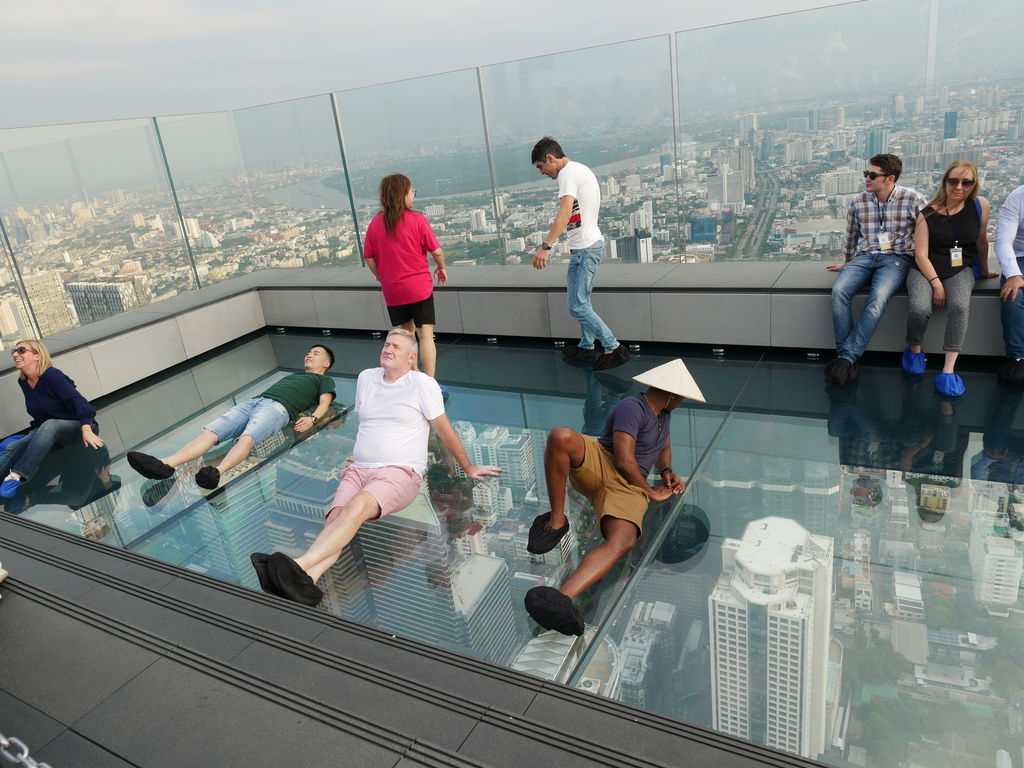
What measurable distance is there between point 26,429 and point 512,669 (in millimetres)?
4996

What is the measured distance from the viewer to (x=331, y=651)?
2396 mm

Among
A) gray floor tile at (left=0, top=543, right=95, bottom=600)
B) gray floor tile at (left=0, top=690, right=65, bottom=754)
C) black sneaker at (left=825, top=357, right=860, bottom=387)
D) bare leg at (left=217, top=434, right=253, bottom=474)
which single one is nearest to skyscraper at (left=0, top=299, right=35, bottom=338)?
bare leg at (left=217, top=434, right=253, bottom=474)

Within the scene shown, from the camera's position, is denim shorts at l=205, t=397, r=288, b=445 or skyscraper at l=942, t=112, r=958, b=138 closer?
denim shorts at l=205, t=397, r=288, b=445

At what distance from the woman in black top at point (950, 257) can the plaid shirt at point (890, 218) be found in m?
0.13

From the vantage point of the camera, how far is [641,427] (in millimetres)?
3178

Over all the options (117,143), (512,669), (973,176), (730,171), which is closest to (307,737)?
(512,669)

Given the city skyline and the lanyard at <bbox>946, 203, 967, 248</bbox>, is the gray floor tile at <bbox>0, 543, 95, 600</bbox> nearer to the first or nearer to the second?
the city skyline

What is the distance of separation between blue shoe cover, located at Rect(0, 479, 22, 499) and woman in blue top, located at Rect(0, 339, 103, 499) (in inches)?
0.5

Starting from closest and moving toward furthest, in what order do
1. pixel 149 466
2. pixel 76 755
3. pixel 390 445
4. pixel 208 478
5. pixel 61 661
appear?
1. pixel 76 755
2. pixel 61 661
3. pixel 390 445
4. pixel 208 478
5. pixel 149 466

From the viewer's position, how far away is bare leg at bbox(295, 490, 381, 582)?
297cm

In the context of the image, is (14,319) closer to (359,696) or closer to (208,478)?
(208,478)

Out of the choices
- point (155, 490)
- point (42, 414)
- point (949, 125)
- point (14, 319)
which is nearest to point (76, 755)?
point (155, 490)

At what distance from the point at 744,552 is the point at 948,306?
2.67 m

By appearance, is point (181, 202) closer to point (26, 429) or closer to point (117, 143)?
point (117, 143)
